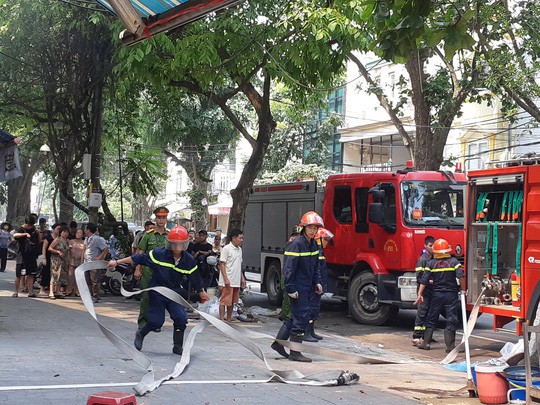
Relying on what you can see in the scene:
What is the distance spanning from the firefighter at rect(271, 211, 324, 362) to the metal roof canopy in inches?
181

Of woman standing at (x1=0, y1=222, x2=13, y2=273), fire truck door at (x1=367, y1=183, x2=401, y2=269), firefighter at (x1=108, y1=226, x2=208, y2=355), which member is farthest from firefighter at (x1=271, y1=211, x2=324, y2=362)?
woman standing at (x1=0, y1=222, x2=13, y2=273)

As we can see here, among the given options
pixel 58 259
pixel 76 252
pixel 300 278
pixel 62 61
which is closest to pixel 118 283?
pixel 76 252

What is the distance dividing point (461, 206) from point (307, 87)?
3.89 m

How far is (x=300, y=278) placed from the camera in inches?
428

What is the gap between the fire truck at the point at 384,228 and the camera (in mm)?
15469

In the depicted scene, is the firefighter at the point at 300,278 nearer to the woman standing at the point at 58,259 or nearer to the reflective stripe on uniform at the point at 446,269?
the reflective stripe on uniform at the point at 446,269

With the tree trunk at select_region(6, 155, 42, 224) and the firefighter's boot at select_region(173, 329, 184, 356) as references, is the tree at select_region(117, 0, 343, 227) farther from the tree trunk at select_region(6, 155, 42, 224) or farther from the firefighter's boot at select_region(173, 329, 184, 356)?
the tree trunk at select_region(6, 155, 42, 224)

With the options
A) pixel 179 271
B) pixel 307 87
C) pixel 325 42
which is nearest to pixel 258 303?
pixel 307 87

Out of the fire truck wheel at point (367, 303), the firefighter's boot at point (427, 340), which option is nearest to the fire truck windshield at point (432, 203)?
the fire truck wheel at point (367, 303)

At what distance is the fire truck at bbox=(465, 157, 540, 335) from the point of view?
11414 millimetres

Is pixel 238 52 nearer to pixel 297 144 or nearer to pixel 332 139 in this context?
pixel 297 144

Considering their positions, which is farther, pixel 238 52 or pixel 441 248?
pixel 238 52

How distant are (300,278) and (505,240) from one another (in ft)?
12.6

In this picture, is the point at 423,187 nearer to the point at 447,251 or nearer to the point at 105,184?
the point at 447,251
